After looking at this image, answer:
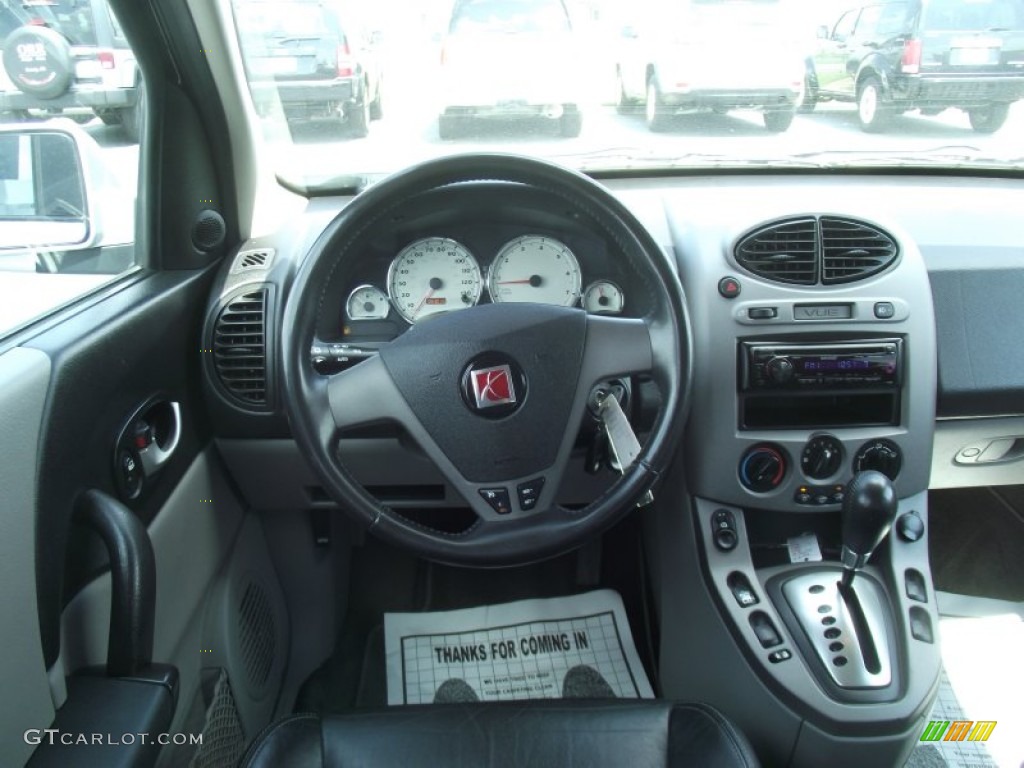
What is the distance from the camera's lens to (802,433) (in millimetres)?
1469

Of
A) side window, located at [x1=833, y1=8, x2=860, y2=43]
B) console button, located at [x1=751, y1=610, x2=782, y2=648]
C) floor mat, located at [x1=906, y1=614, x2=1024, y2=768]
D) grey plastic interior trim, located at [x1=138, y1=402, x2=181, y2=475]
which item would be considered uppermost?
side window, located at [x1=833, y1=8, x2=860, y2=43]

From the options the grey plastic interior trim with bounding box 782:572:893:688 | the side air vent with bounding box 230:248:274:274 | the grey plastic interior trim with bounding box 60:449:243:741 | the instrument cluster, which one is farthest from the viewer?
the side air vent with bounding box 230:248:274:274

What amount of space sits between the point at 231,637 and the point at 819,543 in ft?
3.82

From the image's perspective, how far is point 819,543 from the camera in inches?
61.3

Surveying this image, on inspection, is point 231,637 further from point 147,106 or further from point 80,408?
point 147,106

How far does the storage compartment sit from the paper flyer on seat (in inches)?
27.9

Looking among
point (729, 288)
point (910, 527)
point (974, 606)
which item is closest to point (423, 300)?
point (729, 288)

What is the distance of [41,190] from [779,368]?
1.29 metres

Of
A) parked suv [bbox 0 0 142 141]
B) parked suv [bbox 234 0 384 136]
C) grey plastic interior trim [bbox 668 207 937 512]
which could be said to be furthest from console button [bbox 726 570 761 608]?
parked suv [bbox 0 0 142 141]

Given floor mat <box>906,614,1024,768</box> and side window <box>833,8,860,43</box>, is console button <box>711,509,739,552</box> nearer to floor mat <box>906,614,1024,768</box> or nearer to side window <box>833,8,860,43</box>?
floor mat <box>906,614,1024,768</box>

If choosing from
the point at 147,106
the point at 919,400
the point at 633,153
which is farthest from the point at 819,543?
the point at 147,106

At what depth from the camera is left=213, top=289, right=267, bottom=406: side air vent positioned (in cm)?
149

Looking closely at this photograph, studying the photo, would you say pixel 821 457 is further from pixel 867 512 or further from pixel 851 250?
pixel 851 250

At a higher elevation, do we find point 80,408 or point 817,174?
point 817,174
